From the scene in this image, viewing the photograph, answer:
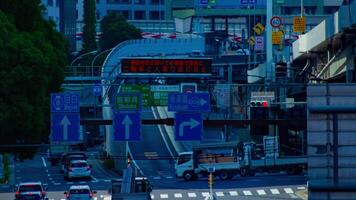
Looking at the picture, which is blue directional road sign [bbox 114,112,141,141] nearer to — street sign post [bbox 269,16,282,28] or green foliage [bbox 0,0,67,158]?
green foliage [bbox 0,0,67,158]

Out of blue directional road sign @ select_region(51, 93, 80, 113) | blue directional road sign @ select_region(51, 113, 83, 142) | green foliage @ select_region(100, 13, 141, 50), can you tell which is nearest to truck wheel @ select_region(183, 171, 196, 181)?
blue directional road sign @ select_region(51, 93, 80, 113)

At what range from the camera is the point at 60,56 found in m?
42.3

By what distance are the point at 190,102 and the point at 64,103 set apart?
4952 millimetres

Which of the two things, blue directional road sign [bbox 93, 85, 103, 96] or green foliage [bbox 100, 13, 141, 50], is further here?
green foliage [bbox 100, 13, 141, 50]

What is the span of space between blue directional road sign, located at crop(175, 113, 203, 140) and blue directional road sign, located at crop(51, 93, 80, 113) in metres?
3.94

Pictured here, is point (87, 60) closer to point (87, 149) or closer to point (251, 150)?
point (87, 149)

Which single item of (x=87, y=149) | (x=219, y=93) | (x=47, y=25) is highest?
(x=47, y=25)

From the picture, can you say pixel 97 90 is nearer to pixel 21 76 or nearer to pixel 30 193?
pixel 30 193

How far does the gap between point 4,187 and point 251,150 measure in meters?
15.7

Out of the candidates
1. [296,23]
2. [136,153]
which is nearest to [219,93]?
[296,23]

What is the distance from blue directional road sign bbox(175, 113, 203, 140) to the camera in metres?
40.2

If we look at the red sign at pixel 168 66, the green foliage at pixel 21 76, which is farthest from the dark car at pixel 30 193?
the green foliage at pixel 21 76

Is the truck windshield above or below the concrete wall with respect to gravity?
below

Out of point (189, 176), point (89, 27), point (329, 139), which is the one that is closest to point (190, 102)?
point (189, 176)
